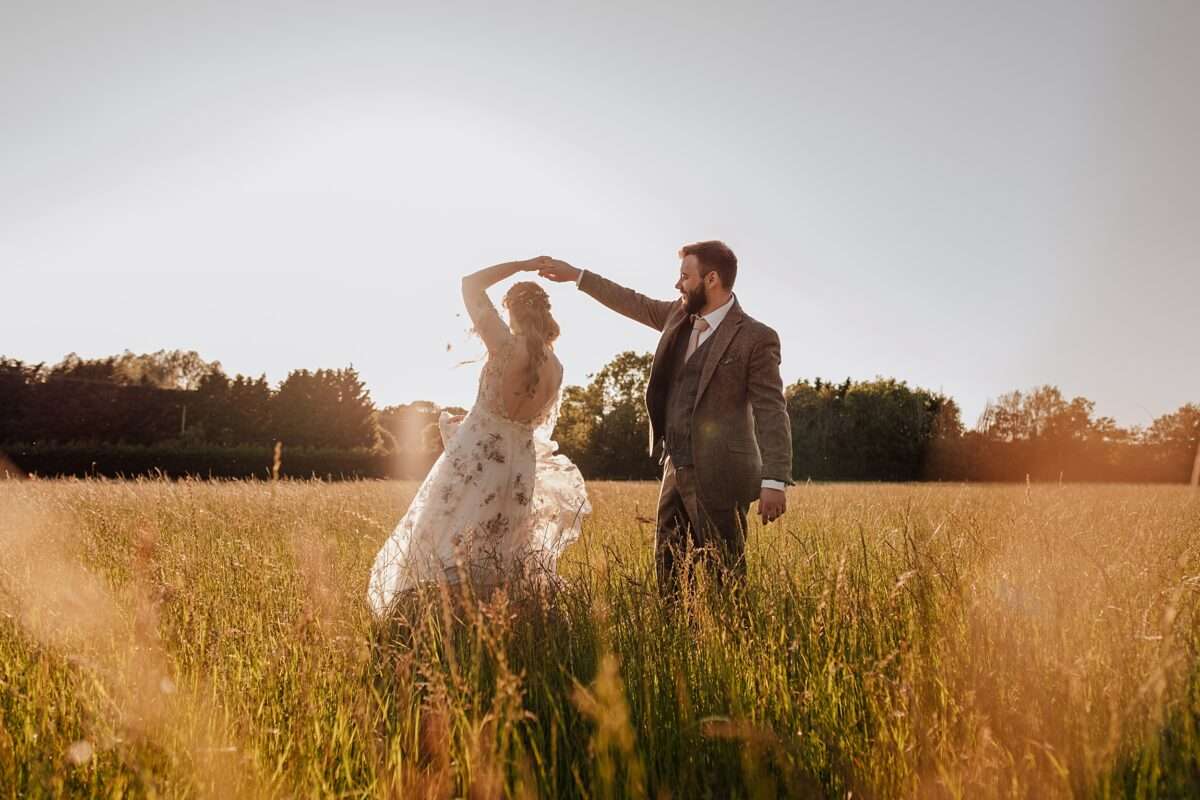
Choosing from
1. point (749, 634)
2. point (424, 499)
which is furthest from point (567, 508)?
point (749, 634)

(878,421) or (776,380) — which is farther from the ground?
(878,421)

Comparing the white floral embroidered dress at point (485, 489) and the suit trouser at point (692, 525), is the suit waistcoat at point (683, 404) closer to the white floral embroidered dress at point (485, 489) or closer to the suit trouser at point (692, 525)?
the suit trouser at point (692, 525)

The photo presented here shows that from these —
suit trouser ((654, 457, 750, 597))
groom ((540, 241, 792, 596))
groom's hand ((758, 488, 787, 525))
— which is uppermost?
groom ((540, 241, 792, 596))

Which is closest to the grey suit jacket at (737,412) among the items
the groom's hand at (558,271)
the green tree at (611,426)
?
the groom's hand at (558,271)

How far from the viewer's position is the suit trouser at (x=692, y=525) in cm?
398

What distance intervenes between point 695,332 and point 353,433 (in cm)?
3630

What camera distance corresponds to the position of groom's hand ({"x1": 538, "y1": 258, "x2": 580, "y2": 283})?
17.4ft

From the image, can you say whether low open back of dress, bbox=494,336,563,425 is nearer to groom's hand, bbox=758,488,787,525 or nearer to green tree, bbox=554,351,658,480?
groom's hand, bbox=758,488,787,525

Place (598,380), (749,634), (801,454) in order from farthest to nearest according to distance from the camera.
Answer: (598,380) < (801,454) < (749,634)

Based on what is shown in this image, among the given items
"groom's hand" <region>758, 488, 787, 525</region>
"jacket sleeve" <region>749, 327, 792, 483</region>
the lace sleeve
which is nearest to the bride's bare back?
the lace sleeve

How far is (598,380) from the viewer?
60594mm

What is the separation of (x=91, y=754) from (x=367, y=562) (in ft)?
11.1

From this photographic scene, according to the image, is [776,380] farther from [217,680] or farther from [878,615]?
[217,680]

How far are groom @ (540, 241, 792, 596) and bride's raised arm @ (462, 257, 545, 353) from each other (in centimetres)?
115
